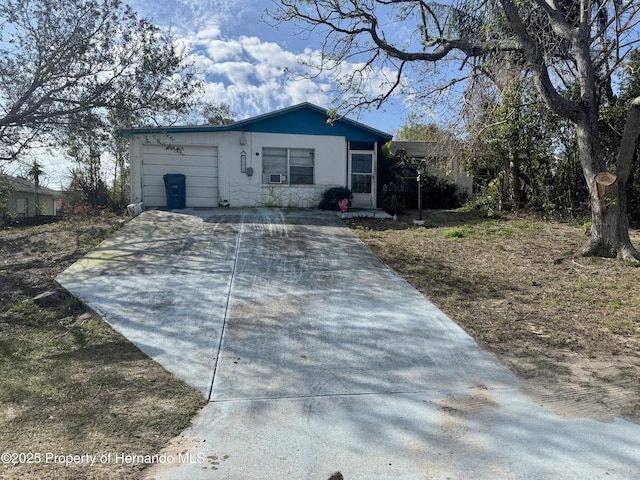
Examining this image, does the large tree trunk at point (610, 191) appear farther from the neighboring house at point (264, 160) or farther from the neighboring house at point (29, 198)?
the neighboring house at point (29, 198)

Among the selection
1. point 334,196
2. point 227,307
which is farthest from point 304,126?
point 227,307

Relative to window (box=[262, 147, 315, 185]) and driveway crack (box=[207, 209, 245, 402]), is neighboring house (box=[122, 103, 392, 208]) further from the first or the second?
driveway crack (box=[207, 209, 245, 402])

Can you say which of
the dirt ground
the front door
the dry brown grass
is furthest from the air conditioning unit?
the dry brown grass

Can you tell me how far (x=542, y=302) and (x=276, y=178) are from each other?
10663 mm

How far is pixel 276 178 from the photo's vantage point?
50.0ft

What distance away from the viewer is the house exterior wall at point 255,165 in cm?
1447

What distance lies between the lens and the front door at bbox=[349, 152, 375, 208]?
51.5 feet

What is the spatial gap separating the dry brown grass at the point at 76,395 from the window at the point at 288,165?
981 cm

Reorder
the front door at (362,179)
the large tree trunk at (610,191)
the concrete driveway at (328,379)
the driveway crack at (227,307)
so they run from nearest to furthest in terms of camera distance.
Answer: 1. the concrete driveway at (328,379)
2. the driveway crack at (227,307)
3. the large tree trunk at (610,191)
4. the front door at (362,179)

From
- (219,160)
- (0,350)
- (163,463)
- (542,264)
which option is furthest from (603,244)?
(219,160)

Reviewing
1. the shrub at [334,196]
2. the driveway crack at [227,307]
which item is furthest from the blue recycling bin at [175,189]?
the shrub at [334,196]

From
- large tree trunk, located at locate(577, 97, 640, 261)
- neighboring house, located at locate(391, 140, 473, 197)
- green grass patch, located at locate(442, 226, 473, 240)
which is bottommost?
green grass patch, located at locate(442, 226, 473, 240)

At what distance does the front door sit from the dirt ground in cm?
424

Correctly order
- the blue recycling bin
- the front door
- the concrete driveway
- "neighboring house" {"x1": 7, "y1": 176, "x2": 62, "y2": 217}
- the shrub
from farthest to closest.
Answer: "neighboring house" {"x1": 7, "y1": 176, "x2": 62, "y2": 217} → the front door → the shrub → the blue recycling bin → the concrete driveway
